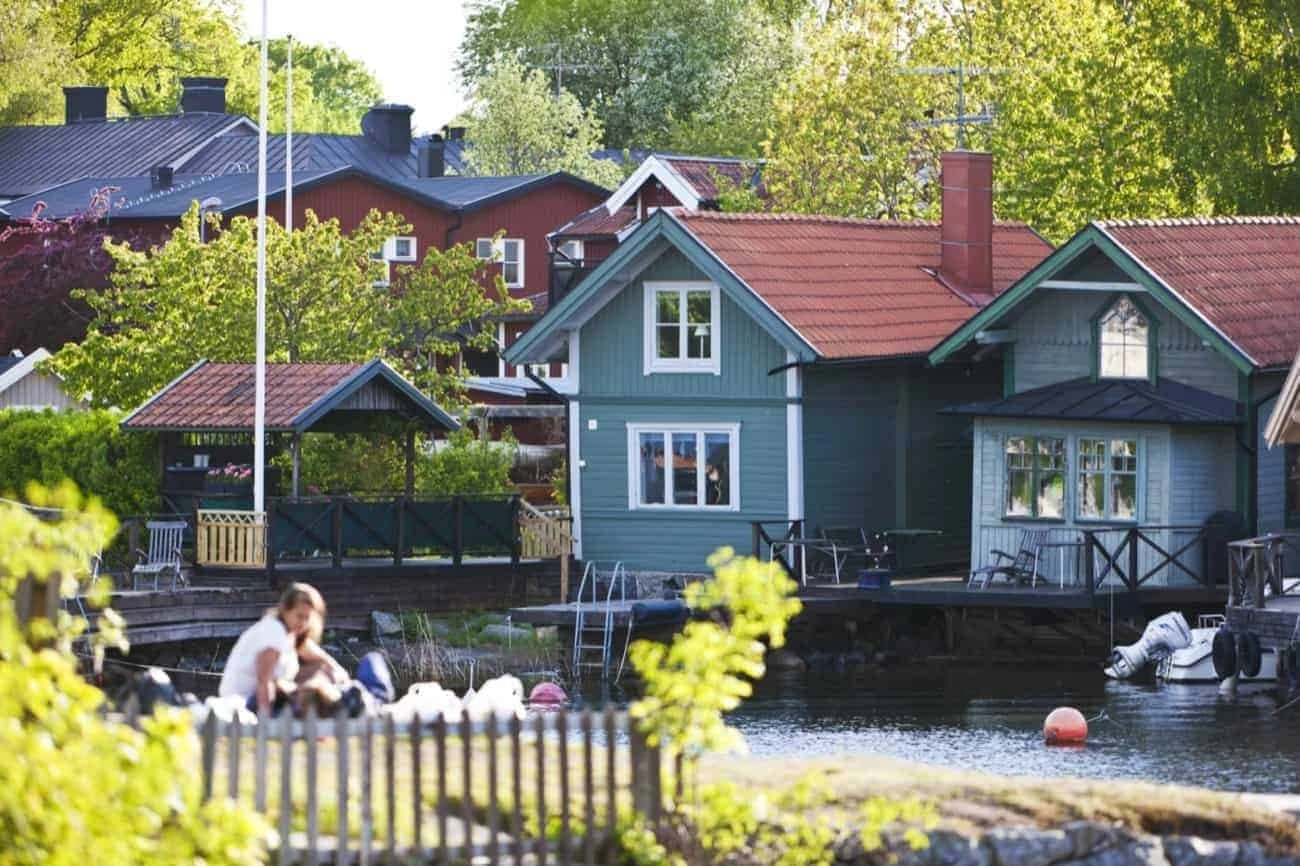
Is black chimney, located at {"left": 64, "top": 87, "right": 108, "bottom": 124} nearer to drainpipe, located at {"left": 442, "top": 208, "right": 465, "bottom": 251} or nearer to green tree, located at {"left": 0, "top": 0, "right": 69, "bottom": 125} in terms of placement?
green tree, located at {"left": 0, "top": 0, "right": 69, "bottom": 125}

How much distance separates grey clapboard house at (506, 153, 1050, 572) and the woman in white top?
862 inches

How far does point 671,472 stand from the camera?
4178 cm

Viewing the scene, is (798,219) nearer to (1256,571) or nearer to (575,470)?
(575,470)

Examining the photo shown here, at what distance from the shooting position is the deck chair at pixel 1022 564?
3819 cm

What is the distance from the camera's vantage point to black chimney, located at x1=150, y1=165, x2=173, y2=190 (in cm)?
7281

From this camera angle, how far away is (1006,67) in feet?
195

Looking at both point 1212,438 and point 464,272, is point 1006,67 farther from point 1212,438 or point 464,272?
point 1212,438

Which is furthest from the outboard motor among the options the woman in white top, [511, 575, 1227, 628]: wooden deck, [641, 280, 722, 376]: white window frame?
the woman in white top

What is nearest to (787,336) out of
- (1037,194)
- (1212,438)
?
(1212,438)

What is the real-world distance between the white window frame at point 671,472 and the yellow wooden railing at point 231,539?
19.3 feet

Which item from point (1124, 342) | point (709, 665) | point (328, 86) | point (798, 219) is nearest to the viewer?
point (709, 665)

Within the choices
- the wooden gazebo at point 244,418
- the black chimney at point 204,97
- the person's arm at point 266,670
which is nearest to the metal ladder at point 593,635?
the wooden gazebo at point 244,418

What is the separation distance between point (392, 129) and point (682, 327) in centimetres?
4605

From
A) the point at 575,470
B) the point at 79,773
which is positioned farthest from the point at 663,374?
the point at 79,773
